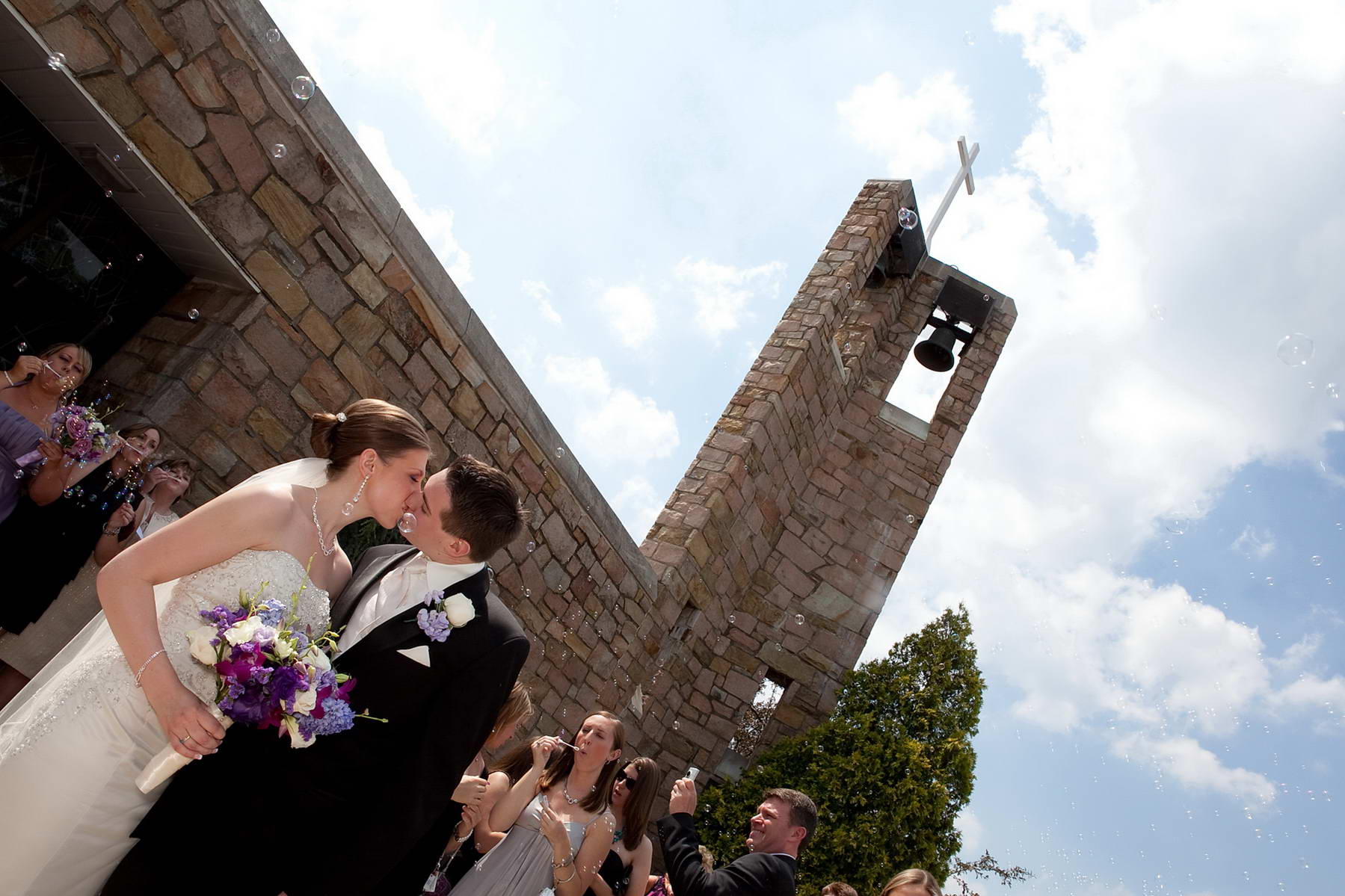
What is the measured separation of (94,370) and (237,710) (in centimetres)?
284

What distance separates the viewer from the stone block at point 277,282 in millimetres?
3906

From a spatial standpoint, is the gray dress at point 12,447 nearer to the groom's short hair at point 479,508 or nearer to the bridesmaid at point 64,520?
the bridesmaid at point 64,520

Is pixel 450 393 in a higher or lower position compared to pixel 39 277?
higher

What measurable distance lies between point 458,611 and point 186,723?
0.64m

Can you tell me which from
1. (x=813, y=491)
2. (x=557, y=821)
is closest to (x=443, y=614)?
(x=557, y=821)

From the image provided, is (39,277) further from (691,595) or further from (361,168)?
(691,595)

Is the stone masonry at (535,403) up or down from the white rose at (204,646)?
up

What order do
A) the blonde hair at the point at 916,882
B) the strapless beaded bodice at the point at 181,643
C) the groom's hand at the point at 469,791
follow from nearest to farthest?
the strapless beaded bodice at the point at 181,643 < the groom's hand at the point at 469,791 < the blonde hair at the point at 916,882

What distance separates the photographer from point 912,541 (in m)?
8.95

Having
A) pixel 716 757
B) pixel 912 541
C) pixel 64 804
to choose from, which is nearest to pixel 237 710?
pixel 64 804

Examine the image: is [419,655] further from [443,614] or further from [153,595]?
[153,595]

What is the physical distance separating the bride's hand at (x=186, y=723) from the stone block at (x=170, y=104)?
268cm

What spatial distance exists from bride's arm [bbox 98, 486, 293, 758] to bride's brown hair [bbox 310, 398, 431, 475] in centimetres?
36

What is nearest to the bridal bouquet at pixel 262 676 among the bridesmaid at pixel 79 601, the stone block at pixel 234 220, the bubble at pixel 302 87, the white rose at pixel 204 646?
the white rose at pixel 204 646
